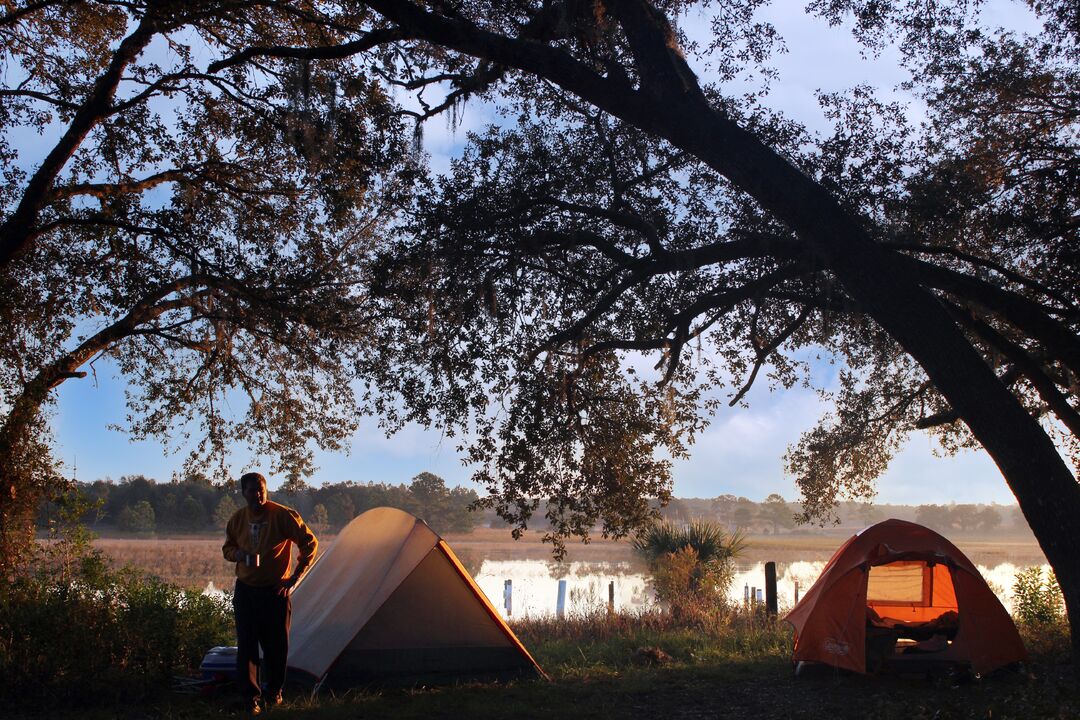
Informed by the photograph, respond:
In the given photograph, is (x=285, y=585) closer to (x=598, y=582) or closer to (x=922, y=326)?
(x=922, y=326)

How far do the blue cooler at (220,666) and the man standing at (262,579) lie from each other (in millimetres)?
669

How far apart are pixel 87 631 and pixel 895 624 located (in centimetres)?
817

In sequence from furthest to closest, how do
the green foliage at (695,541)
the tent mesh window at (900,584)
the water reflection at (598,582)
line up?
1. the green foliage at (695,541)
2. the water reflection at (598,582)
3. the tent mesh window at (900,584)

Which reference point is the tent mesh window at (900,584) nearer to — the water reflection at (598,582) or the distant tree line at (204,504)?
the water reflection at (598,582)

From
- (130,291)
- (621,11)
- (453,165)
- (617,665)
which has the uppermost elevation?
(621,11)

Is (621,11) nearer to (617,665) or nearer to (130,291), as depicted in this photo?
(130,291)

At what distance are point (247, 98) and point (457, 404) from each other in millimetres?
5001

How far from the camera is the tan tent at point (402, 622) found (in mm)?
7883

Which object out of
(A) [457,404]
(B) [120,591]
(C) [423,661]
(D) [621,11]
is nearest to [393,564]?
(C) [423,661]

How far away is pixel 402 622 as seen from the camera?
321 inches

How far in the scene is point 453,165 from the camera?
9.44 meters

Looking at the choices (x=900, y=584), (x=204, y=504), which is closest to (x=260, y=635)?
(x=900, y=584)

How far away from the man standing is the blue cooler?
67 cm

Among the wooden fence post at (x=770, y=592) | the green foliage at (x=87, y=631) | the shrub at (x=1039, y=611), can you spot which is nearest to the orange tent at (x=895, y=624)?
the shrub at (x=1039, y=611)
